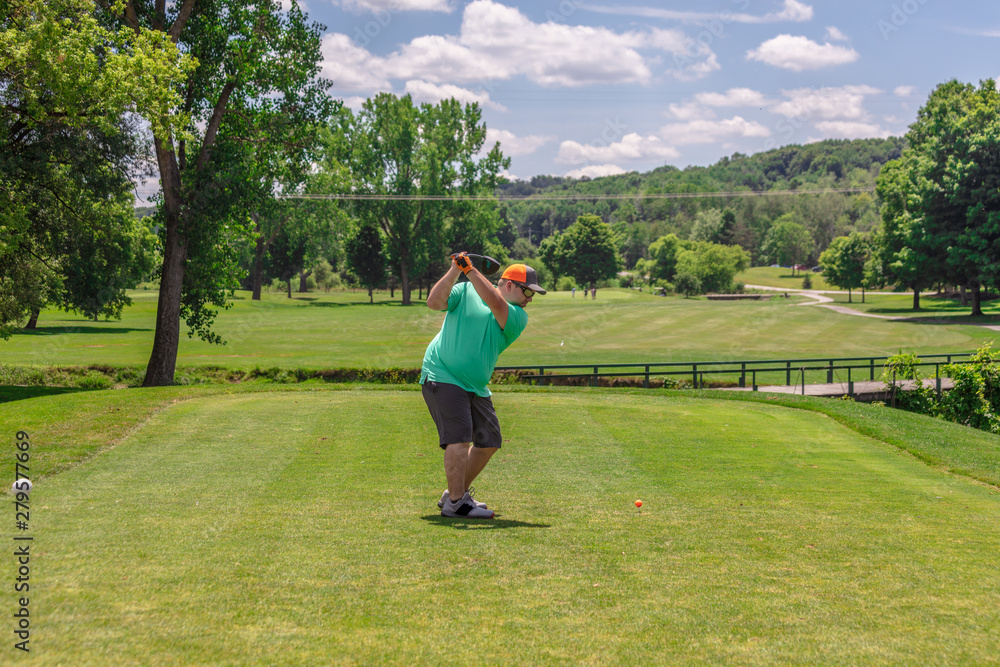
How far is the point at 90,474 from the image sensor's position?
27.2 ft

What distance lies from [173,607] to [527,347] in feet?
143

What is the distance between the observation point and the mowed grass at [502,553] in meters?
4.04

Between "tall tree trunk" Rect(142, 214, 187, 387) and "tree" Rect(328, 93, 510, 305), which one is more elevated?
"tree" Rect(328, 93, 510, 305)

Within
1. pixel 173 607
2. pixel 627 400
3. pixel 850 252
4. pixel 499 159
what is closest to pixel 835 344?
pixel 627 400

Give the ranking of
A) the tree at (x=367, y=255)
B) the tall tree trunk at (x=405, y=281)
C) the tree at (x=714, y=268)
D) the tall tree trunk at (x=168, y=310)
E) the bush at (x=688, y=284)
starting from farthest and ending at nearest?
the tree at (x=714, y=268) < the bush at (x=688, y=284) < the tree at (x=367, y=255) < the tall tree trunk at (x=405, y=281) < the tall tree trunk at (x=168, y=310)

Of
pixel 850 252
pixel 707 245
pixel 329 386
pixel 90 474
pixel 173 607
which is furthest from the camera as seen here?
pixel 707 245

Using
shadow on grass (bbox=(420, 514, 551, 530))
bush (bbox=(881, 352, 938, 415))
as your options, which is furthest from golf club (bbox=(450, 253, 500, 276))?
bush (bbox=(881, 352, 938, 415))

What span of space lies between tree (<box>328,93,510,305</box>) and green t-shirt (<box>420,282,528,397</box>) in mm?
84407

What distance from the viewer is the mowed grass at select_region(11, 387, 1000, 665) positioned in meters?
4.04

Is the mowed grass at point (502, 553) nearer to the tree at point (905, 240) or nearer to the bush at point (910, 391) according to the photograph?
the bush at point (910, 391)

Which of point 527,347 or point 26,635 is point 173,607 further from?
point 527,347

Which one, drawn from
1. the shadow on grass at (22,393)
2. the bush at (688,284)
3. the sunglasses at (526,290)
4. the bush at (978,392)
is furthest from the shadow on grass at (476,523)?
the bush at (688,284)

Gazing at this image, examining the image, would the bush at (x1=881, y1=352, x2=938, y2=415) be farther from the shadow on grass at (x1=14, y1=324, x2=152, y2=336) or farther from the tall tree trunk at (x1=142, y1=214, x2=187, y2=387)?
the shadow on grass at (x1=14, y1=324, x2=152, y2=336)

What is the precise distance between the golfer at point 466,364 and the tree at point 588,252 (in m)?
121
